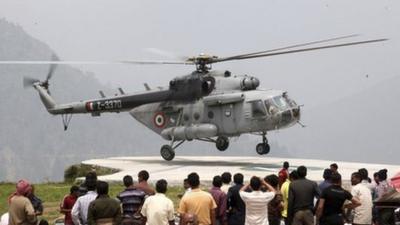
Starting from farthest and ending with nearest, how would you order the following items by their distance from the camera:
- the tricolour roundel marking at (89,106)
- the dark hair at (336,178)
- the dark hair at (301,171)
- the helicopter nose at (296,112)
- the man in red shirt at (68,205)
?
the tricolour roundel marking at (89,106)
the helicopter nose at (296,112)
the man in red shirt at (68,205)
the dark hair at (301,171)
the dark hair at (336,178)

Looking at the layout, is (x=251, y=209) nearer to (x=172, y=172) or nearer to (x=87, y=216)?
(x=87, y=216)

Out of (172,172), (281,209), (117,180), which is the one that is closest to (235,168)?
(172,172)

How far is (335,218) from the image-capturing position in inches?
364

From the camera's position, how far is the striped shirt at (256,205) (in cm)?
902

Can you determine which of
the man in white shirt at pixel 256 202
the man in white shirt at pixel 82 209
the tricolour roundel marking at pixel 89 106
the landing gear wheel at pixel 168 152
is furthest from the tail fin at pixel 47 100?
the man in white shirt at pixel 256 202

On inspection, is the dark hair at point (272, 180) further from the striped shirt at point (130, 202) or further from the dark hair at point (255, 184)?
the striped shirt at point (130, 202)

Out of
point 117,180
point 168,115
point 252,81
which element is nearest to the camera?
point 117,180

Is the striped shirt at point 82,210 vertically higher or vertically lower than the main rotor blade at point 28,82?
lower

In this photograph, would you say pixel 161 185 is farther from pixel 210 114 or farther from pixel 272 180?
pixel 210 114

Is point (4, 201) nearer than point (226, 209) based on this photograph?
No

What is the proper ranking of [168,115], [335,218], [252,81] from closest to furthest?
[335,218]
[252,81]
[168,115]

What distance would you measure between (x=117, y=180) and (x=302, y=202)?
37.0ft

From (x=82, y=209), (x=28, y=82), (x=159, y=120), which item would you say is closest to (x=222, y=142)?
(x=159, y=120)

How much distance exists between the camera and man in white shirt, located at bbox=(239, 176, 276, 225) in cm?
902
